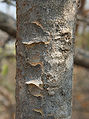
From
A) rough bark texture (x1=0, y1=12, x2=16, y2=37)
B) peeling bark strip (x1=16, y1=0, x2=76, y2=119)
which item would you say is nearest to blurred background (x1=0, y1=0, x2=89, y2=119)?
rough bark texture (x1=0, y1=12, x2=16, y2=37)

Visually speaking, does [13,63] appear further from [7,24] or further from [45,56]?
[45,56]

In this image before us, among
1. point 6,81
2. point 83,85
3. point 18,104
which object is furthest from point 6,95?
point 18,104

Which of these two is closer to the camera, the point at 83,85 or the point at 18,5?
the point at 18,5

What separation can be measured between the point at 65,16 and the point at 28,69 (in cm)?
16

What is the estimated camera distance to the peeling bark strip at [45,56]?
18.0 inches

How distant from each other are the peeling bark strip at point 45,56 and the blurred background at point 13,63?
0.26m

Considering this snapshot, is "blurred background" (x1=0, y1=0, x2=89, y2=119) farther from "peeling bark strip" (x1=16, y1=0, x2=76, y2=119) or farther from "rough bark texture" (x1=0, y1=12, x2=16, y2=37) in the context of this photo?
"peeling bark strip" (x1=16, y1=0, x2=76, y2=119)

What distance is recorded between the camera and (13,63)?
2.47m

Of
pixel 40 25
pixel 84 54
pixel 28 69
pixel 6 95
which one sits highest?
pixel 40 25

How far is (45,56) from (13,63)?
2043mm

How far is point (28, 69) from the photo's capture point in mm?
481

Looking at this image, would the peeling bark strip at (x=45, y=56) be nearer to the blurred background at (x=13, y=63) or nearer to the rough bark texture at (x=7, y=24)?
the blurred background at (x=13, y=63)

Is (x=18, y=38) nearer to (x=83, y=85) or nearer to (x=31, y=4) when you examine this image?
(x=31, y=4)

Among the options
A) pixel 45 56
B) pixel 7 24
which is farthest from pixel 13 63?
pixel 45 56
